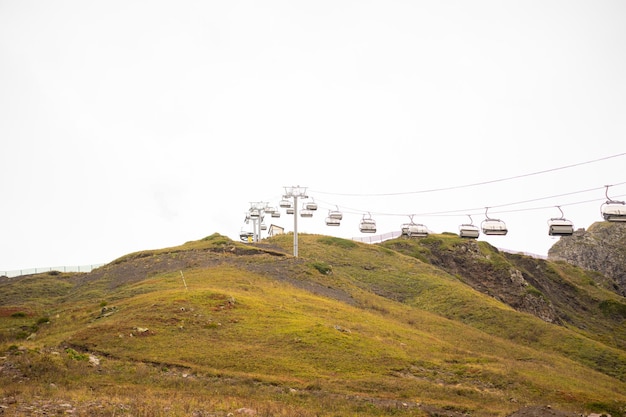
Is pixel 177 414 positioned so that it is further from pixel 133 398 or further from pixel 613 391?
pixel 613 391

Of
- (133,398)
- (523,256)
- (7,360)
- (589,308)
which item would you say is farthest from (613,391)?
(523,256)

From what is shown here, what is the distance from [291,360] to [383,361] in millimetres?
7507

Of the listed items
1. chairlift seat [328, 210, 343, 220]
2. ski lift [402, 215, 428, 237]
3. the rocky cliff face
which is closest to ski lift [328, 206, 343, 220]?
chairlift seat [328, 210, 343, 220]

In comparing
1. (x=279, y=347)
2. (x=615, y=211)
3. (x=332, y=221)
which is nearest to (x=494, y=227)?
(x=615, y=211)

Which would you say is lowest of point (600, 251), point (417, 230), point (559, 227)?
point (600, 251)

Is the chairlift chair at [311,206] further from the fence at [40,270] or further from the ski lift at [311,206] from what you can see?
the fence at [40,270]

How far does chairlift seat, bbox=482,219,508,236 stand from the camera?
5519 cm

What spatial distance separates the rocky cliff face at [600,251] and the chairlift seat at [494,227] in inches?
4592

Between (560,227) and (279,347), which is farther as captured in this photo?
(560,227)

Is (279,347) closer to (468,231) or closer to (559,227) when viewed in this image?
(468,231)

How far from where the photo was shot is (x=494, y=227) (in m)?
55.2

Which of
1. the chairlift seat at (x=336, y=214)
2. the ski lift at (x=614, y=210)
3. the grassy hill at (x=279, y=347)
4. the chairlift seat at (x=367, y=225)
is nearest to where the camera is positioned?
the grassy hill at (x=279, y=347)

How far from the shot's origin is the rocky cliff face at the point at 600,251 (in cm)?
16088

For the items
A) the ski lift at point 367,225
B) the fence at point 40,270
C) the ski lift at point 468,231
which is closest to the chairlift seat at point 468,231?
the ski lift at point 468,231
